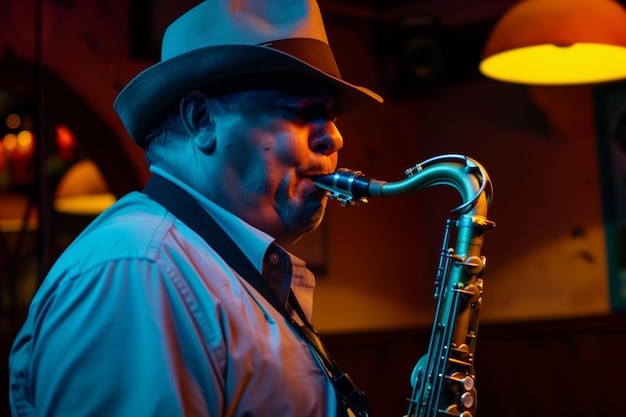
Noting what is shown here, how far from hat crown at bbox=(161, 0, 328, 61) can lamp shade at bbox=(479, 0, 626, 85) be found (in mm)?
1212

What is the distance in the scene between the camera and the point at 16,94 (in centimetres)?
374

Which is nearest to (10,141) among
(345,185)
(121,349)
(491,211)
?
(491,211)

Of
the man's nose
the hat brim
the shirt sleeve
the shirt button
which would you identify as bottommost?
the shirt sleeve

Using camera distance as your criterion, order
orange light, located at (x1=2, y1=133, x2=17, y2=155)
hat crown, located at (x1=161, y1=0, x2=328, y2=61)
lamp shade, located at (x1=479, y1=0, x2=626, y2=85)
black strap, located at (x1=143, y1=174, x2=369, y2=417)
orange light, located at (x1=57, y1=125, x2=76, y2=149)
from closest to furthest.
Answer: black strap, located at (x1=143, y1=174, x2=369, y2=417), hat crown, located at (x1=161, y1=0, x2=328, y2=61), lamp shade, located at (x1=479, y1=0, x2=626, y2=85), orange light, located at (x1=57, y1=125, x2=76, y2=149), orange light, located at (x1=2, y1=133, x2=17, y2=155)

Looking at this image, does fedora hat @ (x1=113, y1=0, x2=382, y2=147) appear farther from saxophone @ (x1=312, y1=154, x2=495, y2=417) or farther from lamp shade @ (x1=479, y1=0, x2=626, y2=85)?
lamp shade @ (x1=479, y1=0, x2=626, y2=85)

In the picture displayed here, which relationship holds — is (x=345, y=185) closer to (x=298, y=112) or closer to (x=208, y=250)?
(x=298, y=112)

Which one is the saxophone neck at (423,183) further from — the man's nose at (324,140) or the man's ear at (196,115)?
the man's ear at (196,115)

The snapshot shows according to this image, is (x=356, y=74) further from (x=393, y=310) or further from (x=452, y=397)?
(x=452, y=397)

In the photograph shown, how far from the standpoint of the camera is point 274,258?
1.63 m

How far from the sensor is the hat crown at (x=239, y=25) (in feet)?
5.45

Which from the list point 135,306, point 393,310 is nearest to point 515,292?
point 393,310

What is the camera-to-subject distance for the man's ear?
64.4 inches

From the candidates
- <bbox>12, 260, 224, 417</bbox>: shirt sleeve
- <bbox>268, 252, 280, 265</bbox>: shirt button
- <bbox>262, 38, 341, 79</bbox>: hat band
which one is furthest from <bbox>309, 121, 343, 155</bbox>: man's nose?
<bbox>12, 260, 224, 417</bbox>: shirt sleeve

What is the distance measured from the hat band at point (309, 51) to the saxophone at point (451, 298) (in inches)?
8.2
